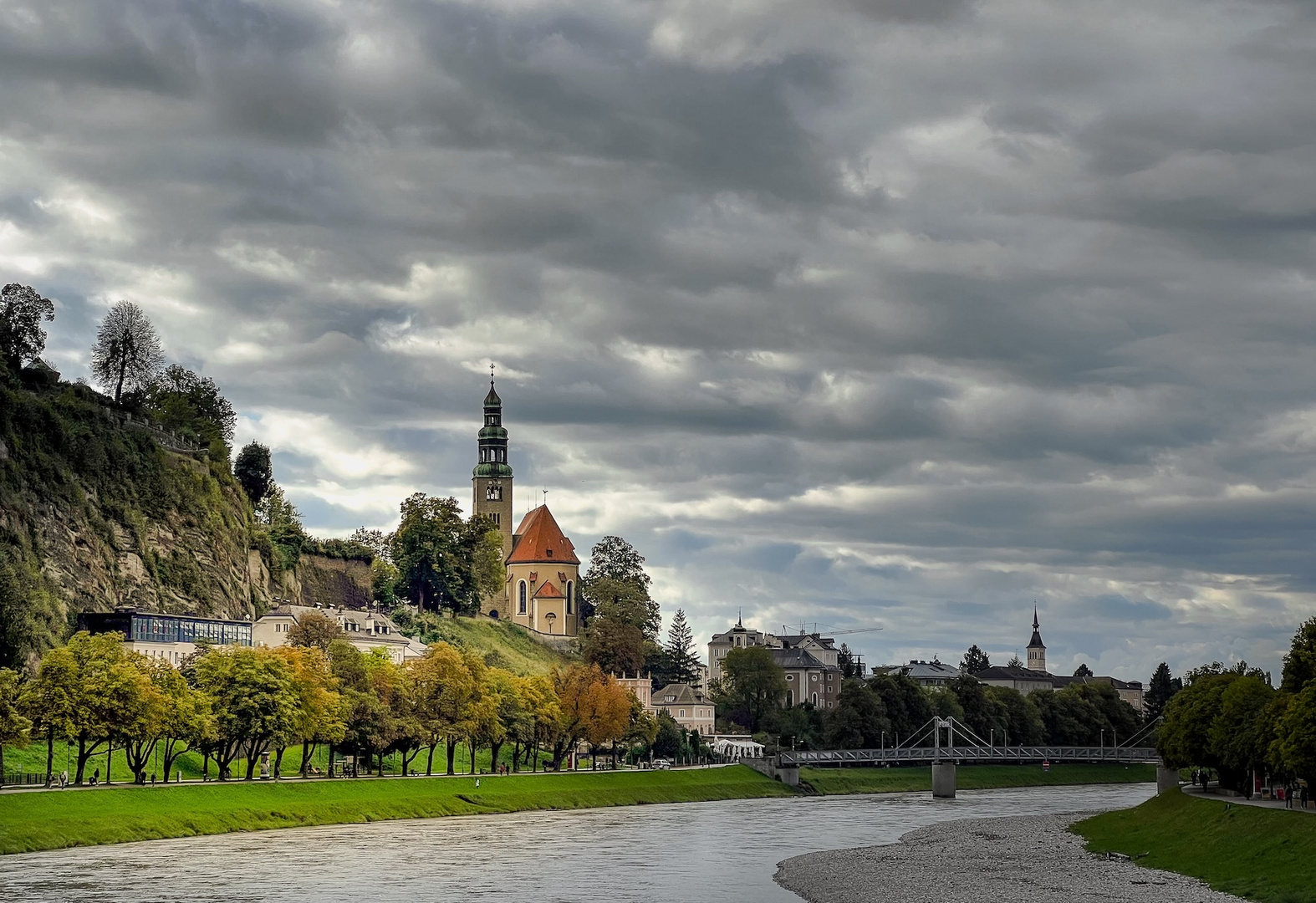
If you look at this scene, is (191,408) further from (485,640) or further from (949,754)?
(949,754)

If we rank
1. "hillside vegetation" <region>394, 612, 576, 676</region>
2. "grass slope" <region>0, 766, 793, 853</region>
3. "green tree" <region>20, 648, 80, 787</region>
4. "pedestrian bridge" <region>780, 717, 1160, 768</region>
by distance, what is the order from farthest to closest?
"hillside vegetation" <region>394, 612, 576, 676</region> → "pedestrian bridge" <region>780, 717, 1160, 768</region> → "green tree" <region>20, 648, 80, 787</region> → "grass slope" <region>0, 766, 793, 853</region>

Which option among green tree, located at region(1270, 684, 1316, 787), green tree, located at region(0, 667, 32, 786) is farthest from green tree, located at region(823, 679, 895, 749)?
green tree, located at region(0, 667, 32, 786)

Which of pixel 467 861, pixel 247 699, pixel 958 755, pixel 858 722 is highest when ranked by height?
pixel 247 699

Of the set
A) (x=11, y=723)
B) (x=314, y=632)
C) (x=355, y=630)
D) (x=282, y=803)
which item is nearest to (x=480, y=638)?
(x=355, y=630)

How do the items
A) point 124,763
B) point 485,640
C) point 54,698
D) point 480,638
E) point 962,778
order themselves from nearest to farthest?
point 54,698, point 124,763, point 962,778, point 480,638, point 485,640

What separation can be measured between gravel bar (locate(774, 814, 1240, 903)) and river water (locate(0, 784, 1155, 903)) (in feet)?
9.01

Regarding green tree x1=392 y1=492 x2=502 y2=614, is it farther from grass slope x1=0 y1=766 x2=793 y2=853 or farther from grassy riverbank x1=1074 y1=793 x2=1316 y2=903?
grassy riverbank x1=1074 y1=793 x2=1316 y2=903

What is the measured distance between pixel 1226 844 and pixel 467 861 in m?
35.7

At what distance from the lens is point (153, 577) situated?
136750 millimetres

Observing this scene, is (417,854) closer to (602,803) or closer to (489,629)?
(602,803)

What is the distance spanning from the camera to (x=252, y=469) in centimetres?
17500

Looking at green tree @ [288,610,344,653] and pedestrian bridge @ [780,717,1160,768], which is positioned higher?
green tree @ [288,610,344,653]

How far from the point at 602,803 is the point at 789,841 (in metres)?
35.4

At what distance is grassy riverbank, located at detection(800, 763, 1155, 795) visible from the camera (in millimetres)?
167750
